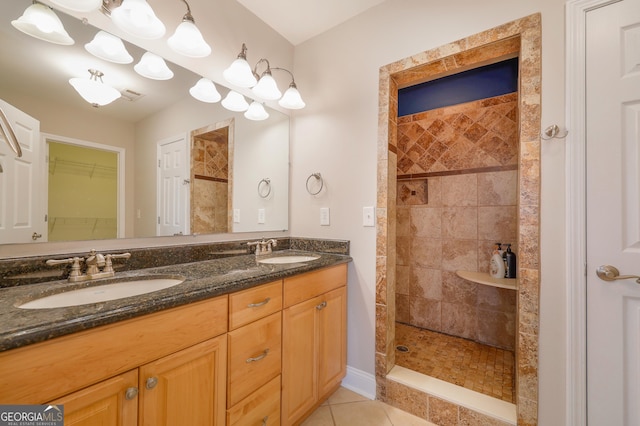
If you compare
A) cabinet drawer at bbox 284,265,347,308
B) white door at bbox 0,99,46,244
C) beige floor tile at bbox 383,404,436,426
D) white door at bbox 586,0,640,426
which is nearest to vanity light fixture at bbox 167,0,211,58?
white door at bbox 0,99,46,244

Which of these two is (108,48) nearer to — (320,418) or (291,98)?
(291,98)

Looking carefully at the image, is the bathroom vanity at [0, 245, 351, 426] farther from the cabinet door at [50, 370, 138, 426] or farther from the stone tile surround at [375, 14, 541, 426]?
the stone tile surround at [375, 14, 541, 426]

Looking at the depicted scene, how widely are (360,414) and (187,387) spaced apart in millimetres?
1137

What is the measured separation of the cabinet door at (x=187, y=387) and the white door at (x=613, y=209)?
1.61m

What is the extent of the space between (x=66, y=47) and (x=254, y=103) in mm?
1000

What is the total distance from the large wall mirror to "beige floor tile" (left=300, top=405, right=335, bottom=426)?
122cm

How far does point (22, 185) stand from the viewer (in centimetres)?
102

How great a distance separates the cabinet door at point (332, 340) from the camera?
5.16 ft

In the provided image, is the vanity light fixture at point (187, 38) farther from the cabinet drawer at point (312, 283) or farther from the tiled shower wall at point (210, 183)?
the cabinet drawer at point (312, 283)

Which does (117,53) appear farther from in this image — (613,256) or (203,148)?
(613,256)

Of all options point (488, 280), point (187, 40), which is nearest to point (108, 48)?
point (187, 40)

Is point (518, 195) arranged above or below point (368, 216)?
above

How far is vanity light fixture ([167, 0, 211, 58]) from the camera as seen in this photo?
1.30 m

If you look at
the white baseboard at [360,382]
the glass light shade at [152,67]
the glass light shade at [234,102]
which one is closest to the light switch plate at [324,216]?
the glass light shade at [234,102]
